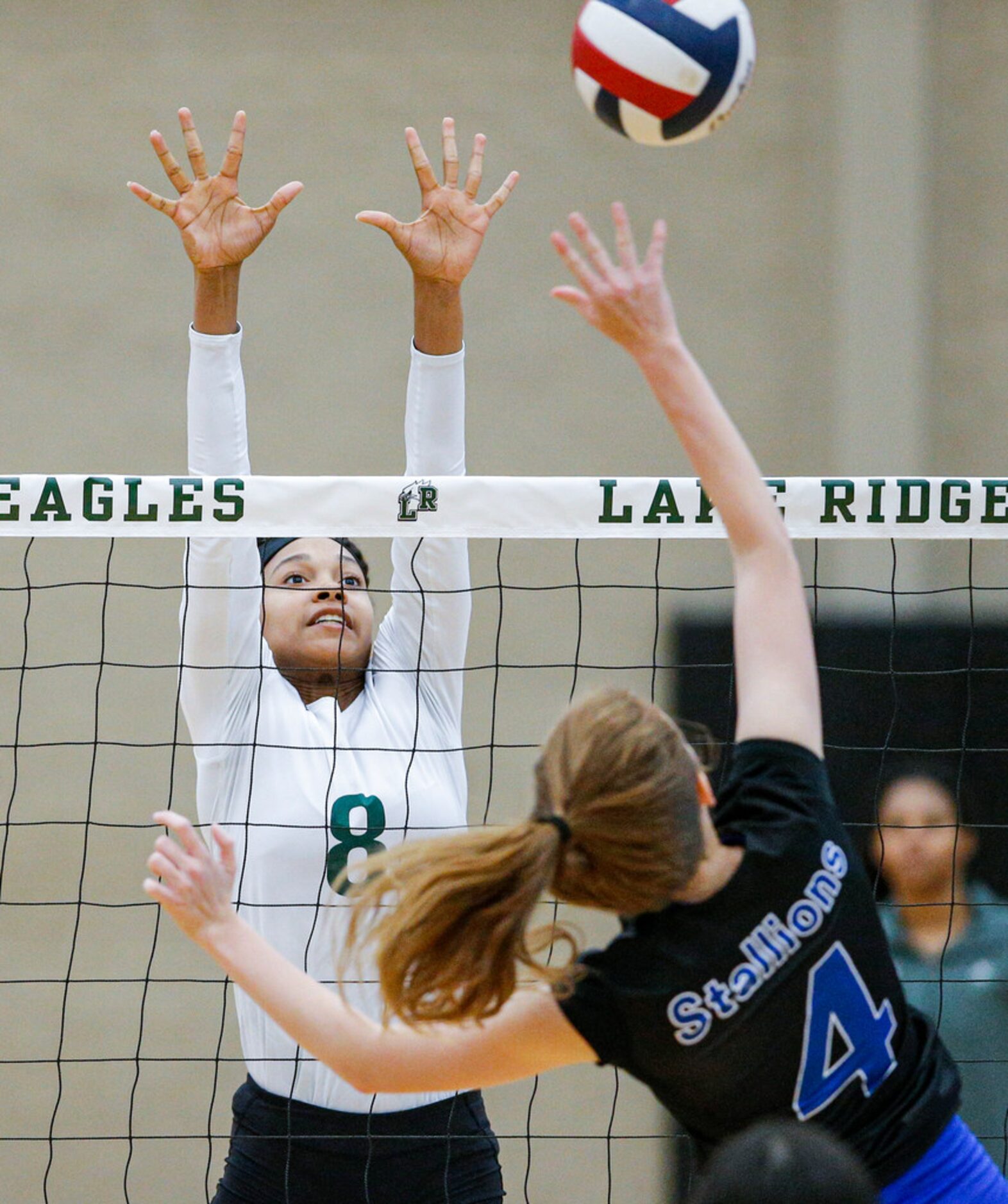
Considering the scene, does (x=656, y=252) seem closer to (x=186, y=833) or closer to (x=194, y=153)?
(x=186, y=833)

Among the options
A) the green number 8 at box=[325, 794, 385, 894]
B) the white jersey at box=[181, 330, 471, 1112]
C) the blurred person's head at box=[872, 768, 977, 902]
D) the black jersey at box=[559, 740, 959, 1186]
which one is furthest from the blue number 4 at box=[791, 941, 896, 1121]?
the blurred person's head at box=[872, 768, 977, 902]

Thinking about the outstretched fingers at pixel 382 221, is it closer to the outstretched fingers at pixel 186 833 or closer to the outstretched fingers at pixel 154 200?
the outstretched fingers at pixel 154 200

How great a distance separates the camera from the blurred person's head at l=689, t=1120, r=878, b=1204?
→ 129 centimetres

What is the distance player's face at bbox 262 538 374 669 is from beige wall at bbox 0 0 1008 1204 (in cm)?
278

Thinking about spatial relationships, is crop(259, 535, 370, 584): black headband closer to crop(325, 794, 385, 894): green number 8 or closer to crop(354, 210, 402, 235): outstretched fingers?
crop(325, 794, 385, 894): green number 8

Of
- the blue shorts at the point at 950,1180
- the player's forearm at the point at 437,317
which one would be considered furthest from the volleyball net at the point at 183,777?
the blue shorts at the point at 950,1180

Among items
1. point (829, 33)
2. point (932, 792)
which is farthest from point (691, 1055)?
point (829, 33)

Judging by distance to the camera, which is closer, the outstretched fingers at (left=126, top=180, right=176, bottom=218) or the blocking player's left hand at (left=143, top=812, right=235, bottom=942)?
the blocking player's left hand at (left=143, top=812, right=235, bottom=942)

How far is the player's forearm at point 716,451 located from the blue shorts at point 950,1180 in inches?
28.8

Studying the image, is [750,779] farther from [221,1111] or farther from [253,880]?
[221,1111]

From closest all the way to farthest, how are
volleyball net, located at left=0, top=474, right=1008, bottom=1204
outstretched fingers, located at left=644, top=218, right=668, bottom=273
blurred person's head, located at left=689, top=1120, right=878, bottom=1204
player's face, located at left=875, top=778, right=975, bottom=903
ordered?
blurred person's head, located at left=689, top=1120, right=878, bottom=1204 < outstretched fingers, located at left=644, top=218, right=668, bottom=273 < player's face, located at left=875, top=778, right=975, bottom=903 < volleyball net, located at left=0, top=474, right=1008, bottom=1204

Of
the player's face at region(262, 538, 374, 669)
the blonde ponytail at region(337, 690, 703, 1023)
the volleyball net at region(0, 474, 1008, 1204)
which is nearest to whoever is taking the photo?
the blonde ponytail at region(337, 690, 703, 1023)

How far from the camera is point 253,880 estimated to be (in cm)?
309

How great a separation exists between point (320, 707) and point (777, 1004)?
1.67 metres
